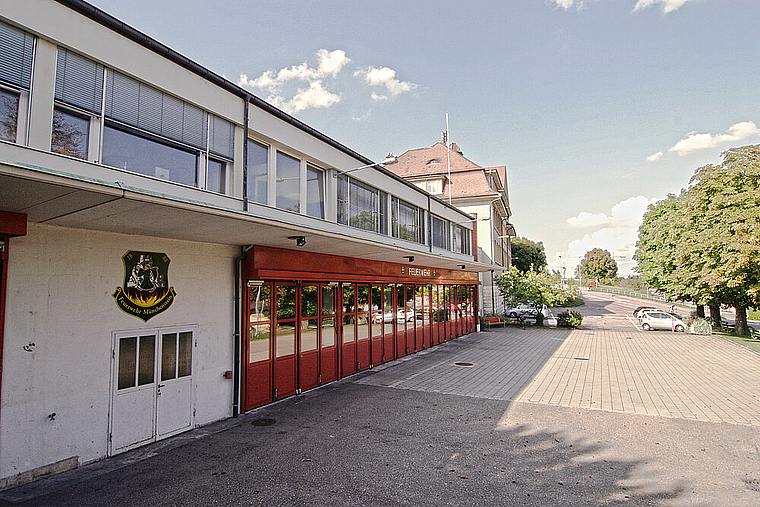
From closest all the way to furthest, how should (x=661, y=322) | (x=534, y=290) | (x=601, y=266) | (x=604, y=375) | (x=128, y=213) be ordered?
(x=128, y=213) → (x=604, y=375) → (x=534, y=290) → (x=661, y=322) → (x=601, y=266)

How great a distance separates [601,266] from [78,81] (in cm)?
11172

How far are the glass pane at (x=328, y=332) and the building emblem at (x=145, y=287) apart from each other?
4.35m

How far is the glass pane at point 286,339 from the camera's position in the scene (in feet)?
29.7

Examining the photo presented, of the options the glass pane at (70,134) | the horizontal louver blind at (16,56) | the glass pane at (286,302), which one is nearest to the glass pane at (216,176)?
the glass pane at (70,134)

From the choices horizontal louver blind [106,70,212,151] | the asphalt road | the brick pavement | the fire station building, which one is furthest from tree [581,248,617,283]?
horizontal louver blind [106,70,212,151]

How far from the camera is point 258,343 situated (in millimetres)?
8539

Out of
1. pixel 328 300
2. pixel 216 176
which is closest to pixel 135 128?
pixel 216 176

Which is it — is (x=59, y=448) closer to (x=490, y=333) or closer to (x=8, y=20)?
(x=8, y=20)

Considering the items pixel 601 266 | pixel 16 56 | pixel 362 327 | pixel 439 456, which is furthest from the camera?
pixel 601 266

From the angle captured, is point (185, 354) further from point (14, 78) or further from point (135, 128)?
point (14, 78)

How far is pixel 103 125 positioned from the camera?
6645 mm

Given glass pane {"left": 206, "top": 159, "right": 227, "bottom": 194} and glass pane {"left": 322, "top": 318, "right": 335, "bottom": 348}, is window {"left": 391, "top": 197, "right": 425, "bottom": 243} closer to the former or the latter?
glass pane {"left": 322, "top": 318, "right": 335, "bottom": 348}

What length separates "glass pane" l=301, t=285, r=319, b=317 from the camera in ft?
32.4

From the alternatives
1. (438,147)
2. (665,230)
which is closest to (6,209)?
(665,230)
